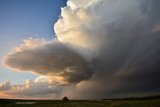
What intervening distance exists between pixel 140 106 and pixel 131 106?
2620mm

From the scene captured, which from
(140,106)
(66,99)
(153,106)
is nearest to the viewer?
(153,106)

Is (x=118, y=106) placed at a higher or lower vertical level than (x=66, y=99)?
lower

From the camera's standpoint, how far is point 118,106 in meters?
77.1

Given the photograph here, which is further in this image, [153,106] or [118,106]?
[118,106]

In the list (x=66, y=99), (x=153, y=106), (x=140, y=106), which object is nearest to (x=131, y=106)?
(x=140, y=106)

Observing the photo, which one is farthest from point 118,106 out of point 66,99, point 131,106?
point 66,99

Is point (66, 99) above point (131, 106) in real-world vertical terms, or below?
above

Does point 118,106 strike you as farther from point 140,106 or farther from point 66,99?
point 66,99

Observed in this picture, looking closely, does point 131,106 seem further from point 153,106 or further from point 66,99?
point 66,99

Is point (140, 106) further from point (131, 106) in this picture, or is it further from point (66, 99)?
point (66, 99)

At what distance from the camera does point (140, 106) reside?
76.4 metres

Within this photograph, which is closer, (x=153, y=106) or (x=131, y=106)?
(x=153, y=106)

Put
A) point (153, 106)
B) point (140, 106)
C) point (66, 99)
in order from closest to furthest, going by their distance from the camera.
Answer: point (153, 106) < point (140, 106) < point (66, 99)

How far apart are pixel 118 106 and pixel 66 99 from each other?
77.3 meters
